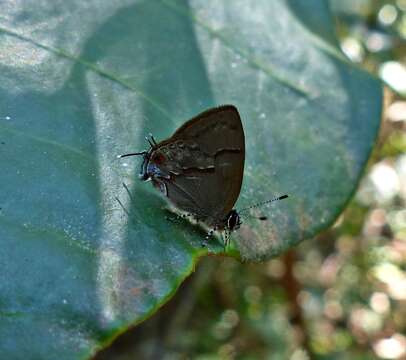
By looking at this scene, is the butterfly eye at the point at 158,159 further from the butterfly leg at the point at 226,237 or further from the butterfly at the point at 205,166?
the butterfly leg at the point at 226,237

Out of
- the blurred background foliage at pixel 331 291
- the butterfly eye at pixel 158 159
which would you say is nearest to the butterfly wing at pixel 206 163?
the butterfly eye at pixel 158 159

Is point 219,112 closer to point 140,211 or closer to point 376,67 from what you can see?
point 140,211

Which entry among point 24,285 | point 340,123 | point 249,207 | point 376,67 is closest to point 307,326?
point 376,67

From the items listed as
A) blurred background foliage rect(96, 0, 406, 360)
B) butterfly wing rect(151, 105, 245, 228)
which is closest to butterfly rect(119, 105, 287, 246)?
butterfly wing rect(151, 105, 245, 228)

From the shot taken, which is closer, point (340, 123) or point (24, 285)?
point (24, 285)

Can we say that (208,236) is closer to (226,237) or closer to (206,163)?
(226,237)

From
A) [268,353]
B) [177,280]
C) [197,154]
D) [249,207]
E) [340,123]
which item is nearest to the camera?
[177,280]

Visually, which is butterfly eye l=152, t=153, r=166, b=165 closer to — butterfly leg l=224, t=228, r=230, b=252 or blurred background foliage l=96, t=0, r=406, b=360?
butterfly leg l=224, t=228, r=230, b=252

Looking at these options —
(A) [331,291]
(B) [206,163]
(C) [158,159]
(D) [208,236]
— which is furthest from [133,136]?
(A) [331,291]
